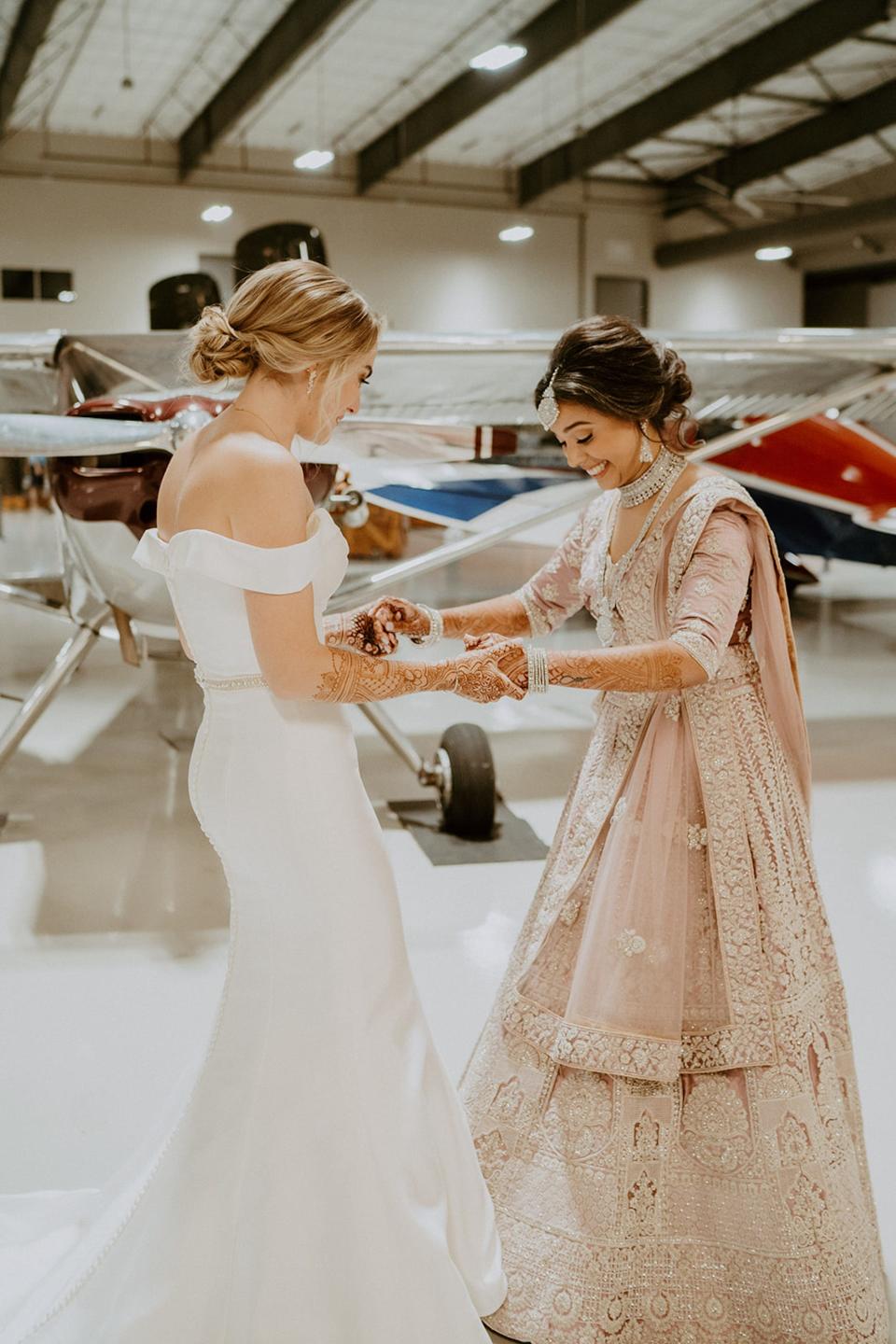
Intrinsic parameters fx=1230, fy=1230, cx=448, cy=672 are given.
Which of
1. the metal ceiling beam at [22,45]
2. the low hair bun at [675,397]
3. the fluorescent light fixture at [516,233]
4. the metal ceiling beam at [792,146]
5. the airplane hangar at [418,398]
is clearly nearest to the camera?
the low hair bun at [675,397]

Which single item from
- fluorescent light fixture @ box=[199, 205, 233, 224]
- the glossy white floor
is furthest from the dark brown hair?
fluorescent light fixture @ box=[199, 205, 233, 224]

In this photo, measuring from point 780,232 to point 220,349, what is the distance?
67.2 ft

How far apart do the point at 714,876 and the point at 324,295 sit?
104 centimetres

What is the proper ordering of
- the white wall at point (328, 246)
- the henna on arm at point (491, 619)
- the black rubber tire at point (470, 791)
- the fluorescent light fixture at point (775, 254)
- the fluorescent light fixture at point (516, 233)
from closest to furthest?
the henna on arm at point (491, 619)
the black rubber tire at point (470, 791)
the white wall at point (328, 246)
the fluorescent light fixture at point (516, 233)
the fluorescent light fixture at point (775, 254)

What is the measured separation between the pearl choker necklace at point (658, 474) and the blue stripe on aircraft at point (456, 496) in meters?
5.10

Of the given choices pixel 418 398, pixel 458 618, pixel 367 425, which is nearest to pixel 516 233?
pixel 418 398

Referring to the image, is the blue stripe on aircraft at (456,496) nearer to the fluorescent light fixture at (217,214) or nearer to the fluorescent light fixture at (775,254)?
the fluorescent light fixture at (217,214)

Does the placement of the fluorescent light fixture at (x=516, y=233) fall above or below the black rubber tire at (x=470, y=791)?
above

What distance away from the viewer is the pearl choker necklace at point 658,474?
2.00 m

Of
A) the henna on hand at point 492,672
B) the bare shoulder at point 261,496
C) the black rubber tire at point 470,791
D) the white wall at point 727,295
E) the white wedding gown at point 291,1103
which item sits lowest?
the black rubber tire at point 470,791

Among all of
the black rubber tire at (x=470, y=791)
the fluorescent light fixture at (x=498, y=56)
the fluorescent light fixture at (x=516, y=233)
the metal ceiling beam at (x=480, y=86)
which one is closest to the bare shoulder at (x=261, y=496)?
the black rubber tire at (x=470, y=791)

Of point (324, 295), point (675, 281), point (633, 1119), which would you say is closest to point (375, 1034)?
point (633, 1119)

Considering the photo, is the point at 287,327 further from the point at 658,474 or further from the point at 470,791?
the point at 470,791

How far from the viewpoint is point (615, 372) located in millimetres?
1900
